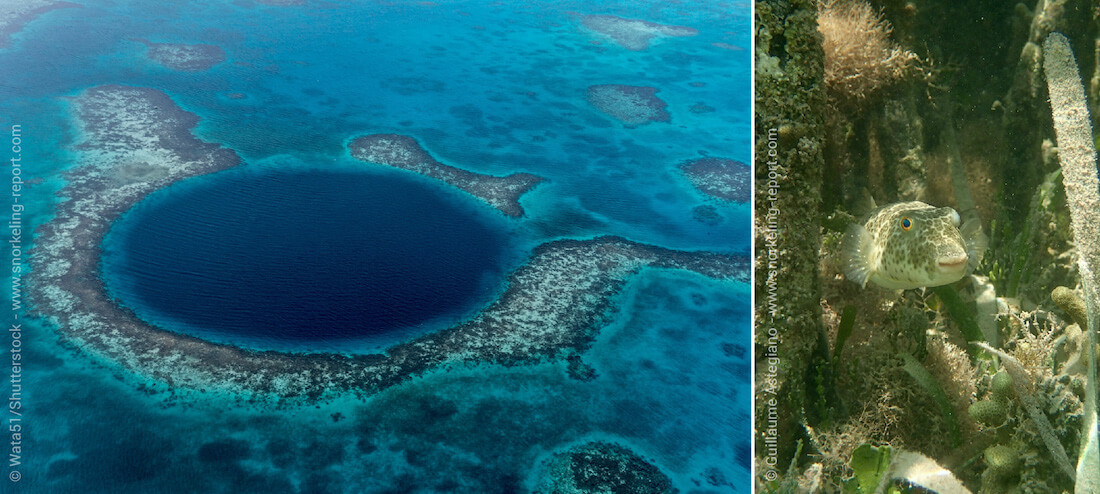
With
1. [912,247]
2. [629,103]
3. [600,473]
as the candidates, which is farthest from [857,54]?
[629,103]

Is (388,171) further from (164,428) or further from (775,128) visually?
(775,128)

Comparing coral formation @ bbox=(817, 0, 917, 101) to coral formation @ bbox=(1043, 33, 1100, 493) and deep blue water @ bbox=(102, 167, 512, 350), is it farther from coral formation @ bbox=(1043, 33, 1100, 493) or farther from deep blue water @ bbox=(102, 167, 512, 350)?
deep blue water @ bbox=(102, 167, 512, 350)

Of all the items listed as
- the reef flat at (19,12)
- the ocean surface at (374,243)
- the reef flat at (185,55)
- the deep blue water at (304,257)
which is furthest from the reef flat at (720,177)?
the reef flat at (19,12)

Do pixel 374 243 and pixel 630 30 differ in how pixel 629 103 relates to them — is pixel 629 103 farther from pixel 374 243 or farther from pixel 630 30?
pixel 374 243

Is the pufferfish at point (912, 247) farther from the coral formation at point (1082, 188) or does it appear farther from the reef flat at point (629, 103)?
the reef flat at point (629, 103)

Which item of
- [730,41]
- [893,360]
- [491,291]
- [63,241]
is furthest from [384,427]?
[730,41]

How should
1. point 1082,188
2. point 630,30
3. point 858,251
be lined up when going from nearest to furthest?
1. point 858,251
2. point 1082,188
3. point 630,30
